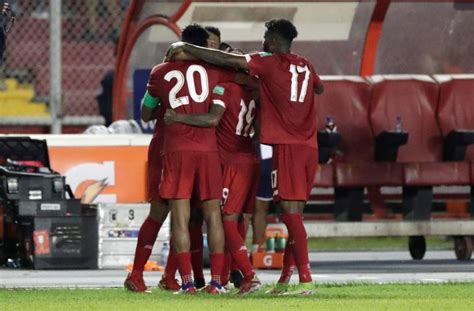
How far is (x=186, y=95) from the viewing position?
1346 cm

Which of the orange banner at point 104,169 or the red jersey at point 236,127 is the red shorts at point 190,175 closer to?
the red jersey at point 236,127

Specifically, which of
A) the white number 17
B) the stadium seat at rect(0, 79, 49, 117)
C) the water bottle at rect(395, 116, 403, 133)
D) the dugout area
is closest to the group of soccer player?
the white number 17

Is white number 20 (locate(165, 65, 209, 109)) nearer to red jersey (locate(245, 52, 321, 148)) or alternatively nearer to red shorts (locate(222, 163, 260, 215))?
red jersey (locate(245, 52, 321, 148))

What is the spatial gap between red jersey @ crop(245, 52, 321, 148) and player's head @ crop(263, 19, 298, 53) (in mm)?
74

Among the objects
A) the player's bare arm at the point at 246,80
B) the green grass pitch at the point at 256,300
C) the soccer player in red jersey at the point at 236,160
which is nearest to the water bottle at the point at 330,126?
the green grass pitch at the point at 256,300

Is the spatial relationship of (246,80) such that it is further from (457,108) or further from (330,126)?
(457,108)

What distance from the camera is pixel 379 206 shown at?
64.4 ft

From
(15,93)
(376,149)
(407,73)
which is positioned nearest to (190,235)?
(376,149)

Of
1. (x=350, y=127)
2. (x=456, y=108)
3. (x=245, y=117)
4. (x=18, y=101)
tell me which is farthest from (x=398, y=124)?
(x=18, y=101)

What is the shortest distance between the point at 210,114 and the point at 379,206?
21.3 feet

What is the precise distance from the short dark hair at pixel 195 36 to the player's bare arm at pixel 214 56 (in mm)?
190

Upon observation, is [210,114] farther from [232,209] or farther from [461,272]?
[461,272]

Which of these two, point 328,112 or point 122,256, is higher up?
point 328,112

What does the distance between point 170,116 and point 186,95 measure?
197mm
